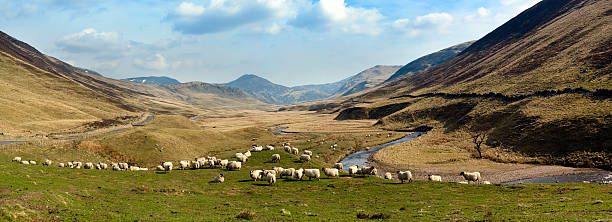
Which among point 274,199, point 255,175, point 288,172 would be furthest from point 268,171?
point 274,199

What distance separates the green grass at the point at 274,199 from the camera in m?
20.5

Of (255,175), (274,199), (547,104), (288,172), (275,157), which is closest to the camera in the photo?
(274,199)

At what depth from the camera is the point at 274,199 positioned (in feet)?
102

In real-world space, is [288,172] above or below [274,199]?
above

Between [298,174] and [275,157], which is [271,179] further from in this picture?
[275,157]

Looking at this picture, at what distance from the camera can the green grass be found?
20.5m

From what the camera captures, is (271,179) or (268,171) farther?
(268,171)

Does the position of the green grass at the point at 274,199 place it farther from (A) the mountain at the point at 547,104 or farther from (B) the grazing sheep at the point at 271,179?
(A) the mountain at the point at 547,104

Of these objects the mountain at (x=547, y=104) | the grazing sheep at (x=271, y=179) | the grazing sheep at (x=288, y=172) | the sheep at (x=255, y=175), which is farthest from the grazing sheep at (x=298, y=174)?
the mountain at (x=547, y=104)

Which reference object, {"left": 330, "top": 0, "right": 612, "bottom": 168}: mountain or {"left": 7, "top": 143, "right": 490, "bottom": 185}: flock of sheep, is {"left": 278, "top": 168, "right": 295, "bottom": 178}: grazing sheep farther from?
{"left": 330, "top": 0, "right": 612, "bottom": 168}: mountain

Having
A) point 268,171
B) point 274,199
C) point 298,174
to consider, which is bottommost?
point 274,199

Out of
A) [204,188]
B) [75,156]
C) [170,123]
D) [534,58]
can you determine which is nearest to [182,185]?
[204,188]

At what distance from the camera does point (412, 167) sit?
6153 centimetres

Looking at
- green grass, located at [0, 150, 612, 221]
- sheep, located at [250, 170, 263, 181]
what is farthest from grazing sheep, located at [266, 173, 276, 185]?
sheep, located at [250, 170, 263, 181]
